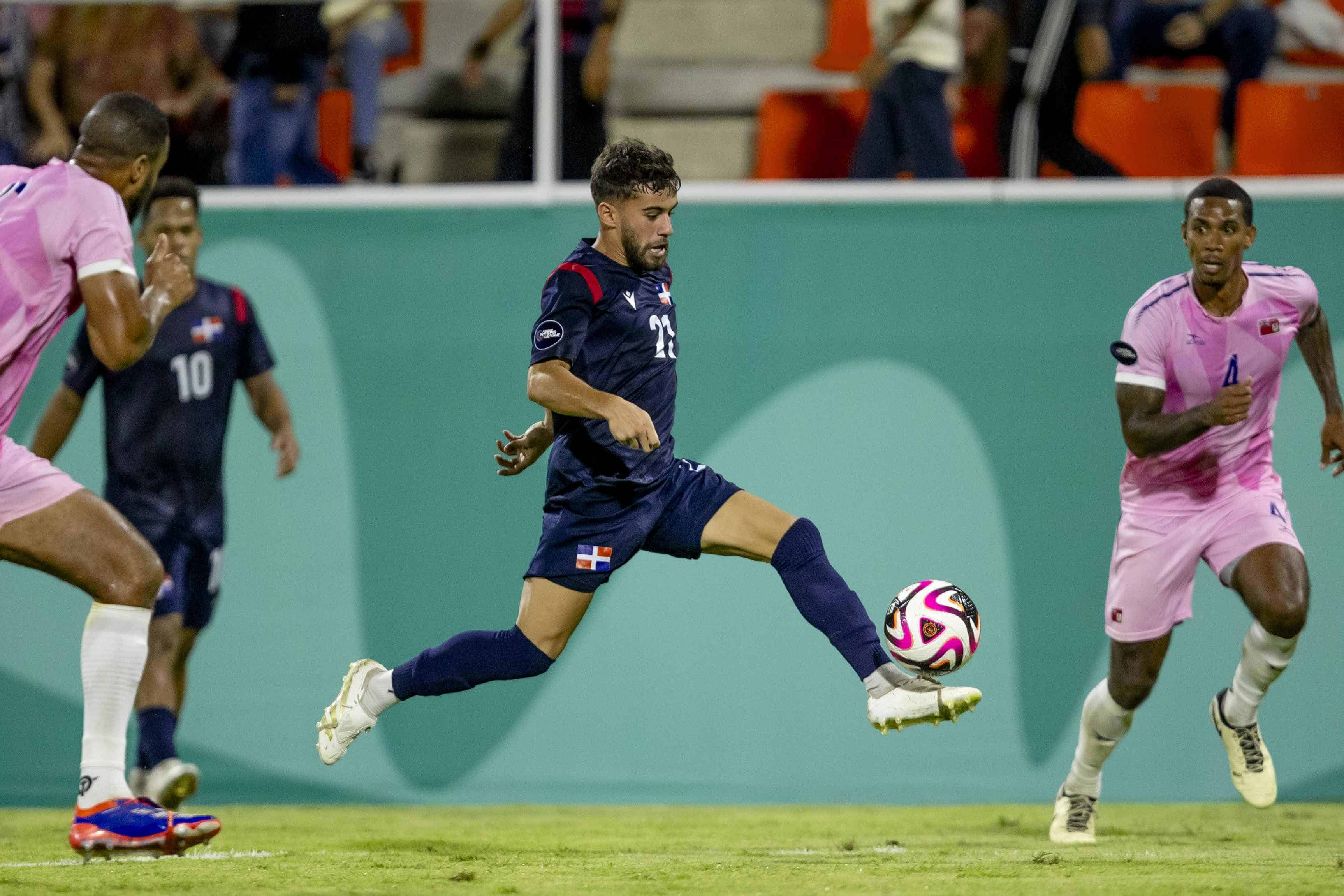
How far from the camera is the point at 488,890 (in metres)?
4.34

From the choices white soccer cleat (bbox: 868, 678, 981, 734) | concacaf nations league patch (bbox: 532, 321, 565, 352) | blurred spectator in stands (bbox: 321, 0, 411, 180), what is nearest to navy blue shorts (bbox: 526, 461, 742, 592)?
concacaf nations league patch (bbox: 532, 321, 565, 352)

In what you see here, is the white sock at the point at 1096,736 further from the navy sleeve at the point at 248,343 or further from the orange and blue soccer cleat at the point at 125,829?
the navy sleeve at the point at 248,343

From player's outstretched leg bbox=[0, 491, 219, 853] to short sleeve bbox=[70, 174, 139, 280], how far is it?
607mm

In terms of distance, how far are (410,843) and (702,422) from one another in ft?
9.71

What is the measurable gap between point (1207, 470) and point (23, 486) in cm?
420

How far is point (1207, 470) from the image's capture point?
5867mm

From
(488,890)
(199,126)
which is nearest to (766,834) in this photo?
(488,890)

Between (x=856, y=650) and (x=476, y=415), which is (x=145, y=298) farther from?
(x=476, y=415)

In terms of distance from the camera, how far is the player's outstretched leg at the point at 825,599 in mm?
4664

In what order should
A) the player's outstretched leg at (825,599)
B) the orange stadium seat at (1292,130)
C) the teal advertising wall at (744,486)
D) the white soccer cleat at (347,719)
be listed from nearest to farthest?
the player's outstretched leg at (825,599)
the white soccer cleat at (347,719)
the teal advertising wall at (744,486)
the orange stadium seat at (1292,130)

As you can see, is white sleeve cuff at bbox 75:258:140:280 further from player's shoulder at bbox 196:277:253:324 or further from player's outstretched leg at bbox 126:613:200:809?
player's shoulder at bbox 196:277:253:324

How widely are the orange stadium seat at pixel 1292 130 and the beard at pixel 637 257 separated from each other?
4.35 metres

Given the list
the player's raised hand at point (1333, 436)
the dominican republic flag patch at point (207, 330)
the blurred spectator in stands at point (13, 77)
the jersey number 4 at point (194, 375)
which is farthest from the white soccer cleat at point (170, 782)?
the player's raised hand at point (1333, 436)

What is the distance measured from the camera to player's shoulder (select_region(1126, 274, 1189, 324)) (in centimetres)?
579
